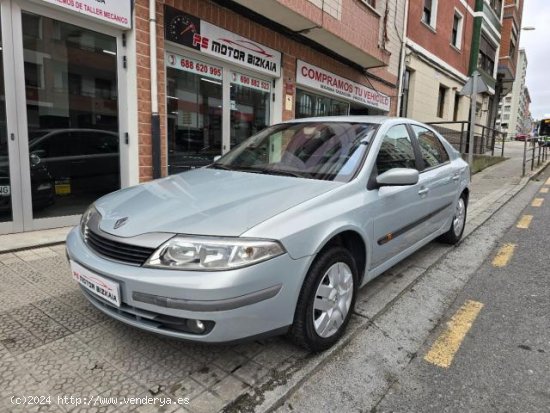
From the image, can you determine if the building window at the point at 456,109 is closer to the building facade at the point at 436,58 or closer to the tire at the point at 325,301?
the building facade at the point at 436,58

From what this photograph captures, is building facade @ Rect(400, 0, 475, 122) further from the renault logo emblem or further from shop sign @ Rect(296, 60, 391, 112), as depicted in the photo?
the renault logo emblem

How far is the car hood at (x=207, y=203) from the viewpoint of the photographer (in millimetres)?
2127

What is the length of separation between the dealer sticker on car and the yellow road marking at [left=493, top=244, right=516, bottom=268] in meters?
3.84

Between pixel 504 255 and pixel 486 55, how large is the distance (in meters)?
19.6

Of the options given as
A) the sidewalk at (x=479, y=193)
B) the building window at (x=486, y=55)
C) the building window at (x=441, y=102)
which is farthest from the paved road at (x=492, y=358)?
the building window at (x=486, y=55)

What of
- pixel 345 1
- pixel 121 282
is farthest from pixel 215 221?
pixel 345 1

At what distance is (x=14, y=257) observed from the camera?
379cm

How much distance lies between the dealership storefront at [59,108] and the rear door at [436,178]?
3.82 m

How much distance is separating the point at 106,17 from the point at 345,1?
5303 millimetres

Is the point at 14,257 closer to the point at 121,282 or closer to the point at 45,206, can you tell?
the point at 45,206

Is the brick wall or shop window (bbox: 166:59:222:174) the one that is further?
shop window (bbox: 166:59:222:174)

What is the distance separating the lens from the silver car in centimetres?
198

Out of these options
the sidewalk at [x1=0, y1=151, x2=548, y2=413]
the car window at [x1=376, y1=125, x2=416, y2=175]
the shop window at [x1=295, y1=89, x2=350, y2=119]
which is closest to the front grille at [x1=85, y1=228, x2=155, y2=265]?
the sidewalk at [x1=0, y1=151, x2=548, y2=413]

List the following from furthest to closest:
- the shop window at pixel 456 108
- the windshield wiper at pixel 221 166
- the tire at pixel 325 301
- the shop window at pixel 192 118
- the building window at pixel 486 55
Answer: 1. the building window at pixel 486 55
2. the shop window at pixel 456 108
3. the shop window at pixel 192 118
4. the windshield wiper at pixel 221 166
5. the tire at pixel 325 301
